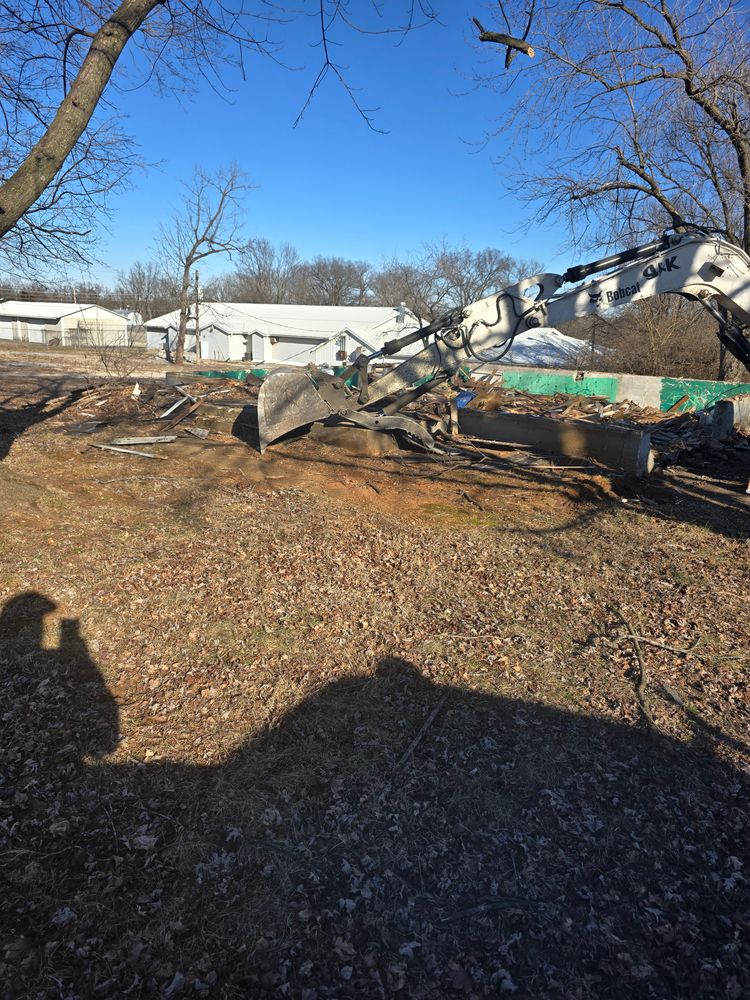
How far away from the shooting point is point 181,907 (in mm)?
2609

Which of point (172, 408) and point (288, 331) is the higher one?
point (288, 331)

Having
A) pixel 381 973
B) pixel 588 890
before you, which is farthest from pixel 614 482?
pixel 381 973

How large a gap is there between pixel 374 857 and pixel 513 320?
285 inches

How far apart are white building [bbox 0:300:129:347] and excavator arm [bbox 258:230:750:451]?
191 feet

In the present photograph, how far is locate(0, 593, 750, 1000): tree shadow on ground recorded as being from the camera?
2.39 m

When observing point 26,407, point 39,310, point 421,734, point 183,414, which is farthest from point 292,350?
point 421,734

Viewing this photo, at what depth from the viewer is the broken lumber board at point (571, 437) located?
9.39 meters

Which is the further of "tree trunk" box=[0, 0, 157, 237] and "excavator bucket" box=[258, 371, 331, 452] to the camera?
"excavator bucket" box=[258, 371, 331, 452]

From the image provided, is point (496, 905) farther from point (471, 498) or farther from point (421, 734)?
point (471, 498)

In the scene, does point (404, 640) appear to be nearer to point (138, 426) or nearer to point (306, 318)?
point (138, 426)

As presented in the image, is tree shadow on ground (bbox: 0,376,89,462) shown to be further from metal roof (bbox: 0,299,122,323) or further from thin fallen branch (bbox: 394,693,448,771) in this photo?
metal roof (bbox: 0,299,122,323)

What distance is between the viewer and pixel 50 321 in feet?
205

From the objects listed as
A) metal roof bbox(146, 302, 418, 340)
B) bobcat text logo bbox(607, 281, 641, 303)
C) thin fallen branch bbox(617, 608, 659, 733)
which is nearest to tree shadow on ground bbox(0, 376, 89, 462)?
thin fallen branch bbox(617, 608, 659, 733)

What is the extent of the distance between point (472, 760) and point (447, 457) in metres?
7.02
